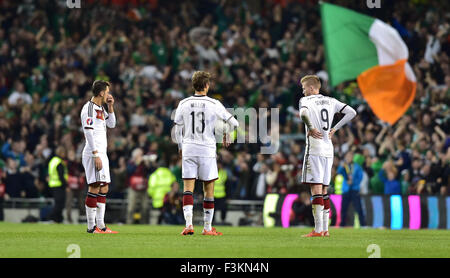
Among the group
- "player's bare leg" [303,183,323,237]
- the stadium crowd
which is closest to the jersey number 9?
"player's bare leg" [303,183,323,237]

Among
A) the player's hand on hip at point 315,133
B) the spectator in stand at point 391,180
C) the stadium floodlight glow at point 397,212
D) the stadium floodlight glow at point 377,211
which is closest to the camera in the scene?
the player's hand on hip at point 315,133

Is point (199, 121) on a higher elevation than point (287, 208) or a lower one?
higher

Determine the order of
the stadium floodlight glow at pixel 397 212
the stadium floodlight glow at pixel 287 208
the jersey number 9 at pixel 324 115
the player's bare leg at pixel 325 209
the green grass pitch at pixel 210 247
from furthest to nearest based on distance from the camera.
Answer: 1. the stadium floodlight glow at pixel 287 208
2. the stadium floodlight glow at pixel 397 212
3. the player's bare leg at pixel 325 209
4. the jersey number 9 at pixel 324 115
5. the green grass pitch at pixel 210 247

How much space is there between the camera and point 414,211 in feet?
68.2

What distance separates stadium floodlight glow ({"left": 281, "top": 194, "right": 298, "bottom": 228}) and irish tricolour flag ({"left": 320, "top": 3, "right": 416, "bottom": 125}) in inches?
119

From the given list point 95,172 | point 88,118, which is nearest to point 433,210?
point 95,172

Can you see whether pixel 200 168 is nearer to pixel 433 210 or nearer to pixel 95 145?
pixel 95 145

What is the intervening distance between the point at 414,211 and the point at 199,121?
868 centimetres

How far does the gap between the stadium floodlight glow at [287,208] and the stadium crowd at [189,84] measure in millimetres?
1067

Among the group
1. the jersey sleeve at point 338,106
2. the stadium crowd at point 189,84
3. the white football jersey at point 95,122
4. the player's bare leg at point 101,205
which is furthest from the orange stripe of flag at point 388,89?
the white football jersey at point 95,122

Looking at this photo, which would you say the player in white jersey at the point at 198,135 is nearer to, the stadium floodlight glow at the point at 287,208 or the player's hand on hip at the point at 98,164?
the player's hand on hip at the point at 98,164

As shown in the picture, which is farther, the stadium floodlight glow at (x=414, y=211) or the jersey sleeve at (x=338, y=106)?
the stadium floodlight glow at (x=414, y=211)

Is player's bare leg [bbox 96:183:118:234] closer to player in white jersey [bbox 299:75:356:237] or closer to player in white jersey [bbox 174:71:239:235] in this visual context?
player in white jersey [bbox 174:71:239:235]

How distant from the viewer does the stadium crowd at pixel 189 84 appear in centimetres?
2436
